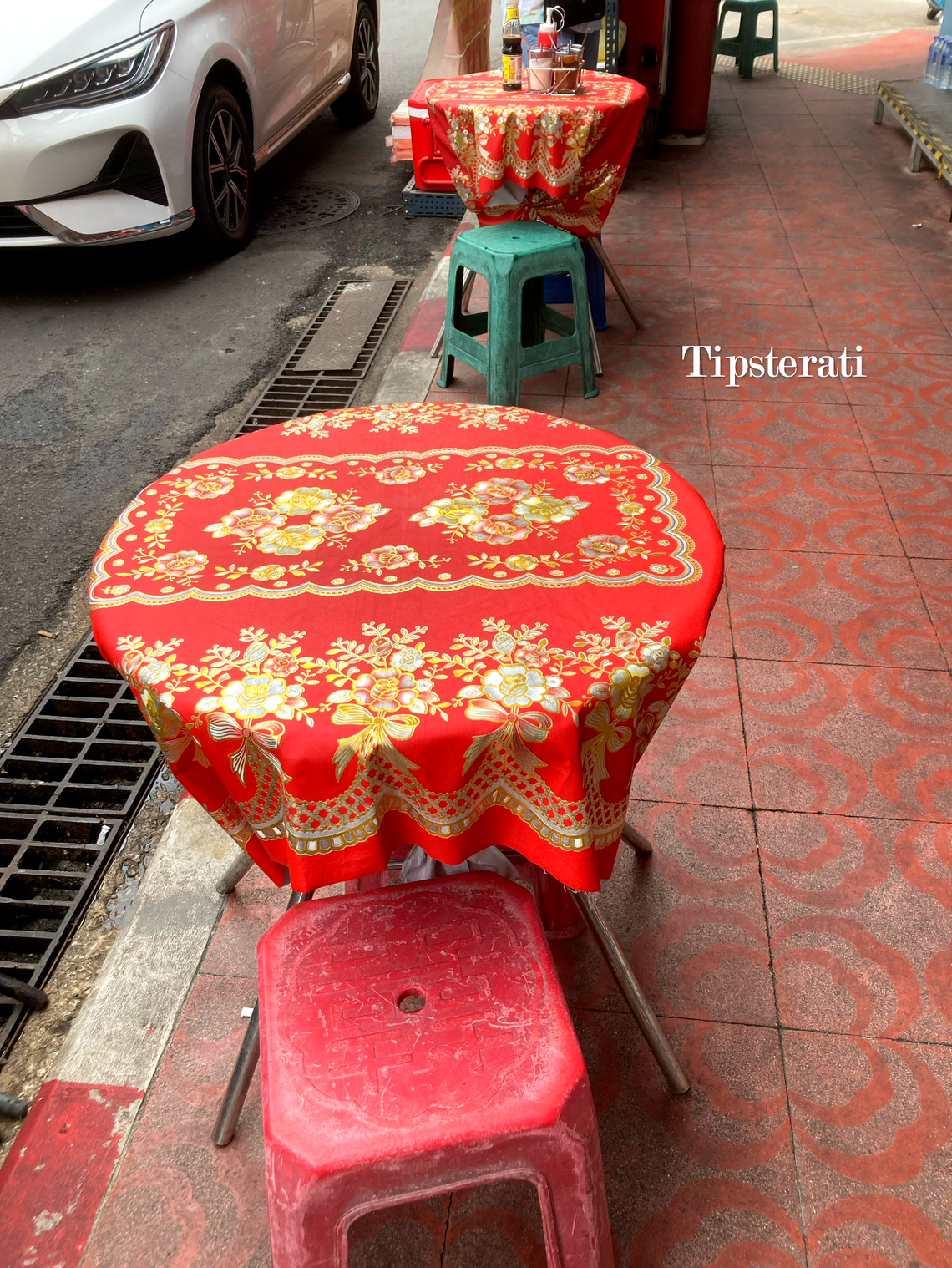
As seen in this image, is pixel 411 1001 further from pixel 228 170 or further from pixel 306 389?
pixel 228 170

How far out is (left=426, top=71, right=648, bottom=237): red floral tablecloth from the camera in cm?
372

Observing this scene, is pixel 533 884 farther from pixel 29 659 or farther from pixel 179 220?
pixel 179 220

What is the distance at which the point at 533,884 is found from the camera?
6.53ft

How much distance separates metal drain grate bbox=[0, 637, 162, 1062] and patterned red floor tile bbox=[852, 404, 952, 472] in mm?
2763

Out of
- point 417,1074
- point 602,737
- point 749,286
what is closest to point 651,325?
point 749,286

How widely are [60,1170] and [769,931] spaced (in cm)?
142

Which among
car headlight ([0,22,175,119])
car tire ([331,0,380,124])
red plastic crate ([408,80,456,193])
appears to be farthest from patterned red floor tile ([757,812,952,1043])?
car tire ([331,0,380,124])

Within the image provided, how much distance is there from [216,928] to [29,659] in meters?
1.33

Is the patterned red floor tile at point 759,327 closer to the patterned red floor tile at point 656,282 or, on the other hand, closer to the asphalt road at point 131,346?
the patterned red floor tile at point 656,282

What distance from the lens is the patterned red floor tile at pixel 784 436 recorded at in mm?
3699

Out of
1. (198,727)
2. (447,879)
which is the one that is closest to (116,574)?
(198,727)

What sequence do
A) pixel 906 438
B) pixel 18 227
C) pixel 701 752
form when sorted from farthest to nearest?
pixel 18 227
pixel 906 438
pixel 701 752

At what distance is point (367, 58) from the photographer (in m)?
7.60

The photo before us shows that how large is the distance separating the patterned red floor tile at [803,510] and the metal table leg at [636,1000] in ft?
6.05
